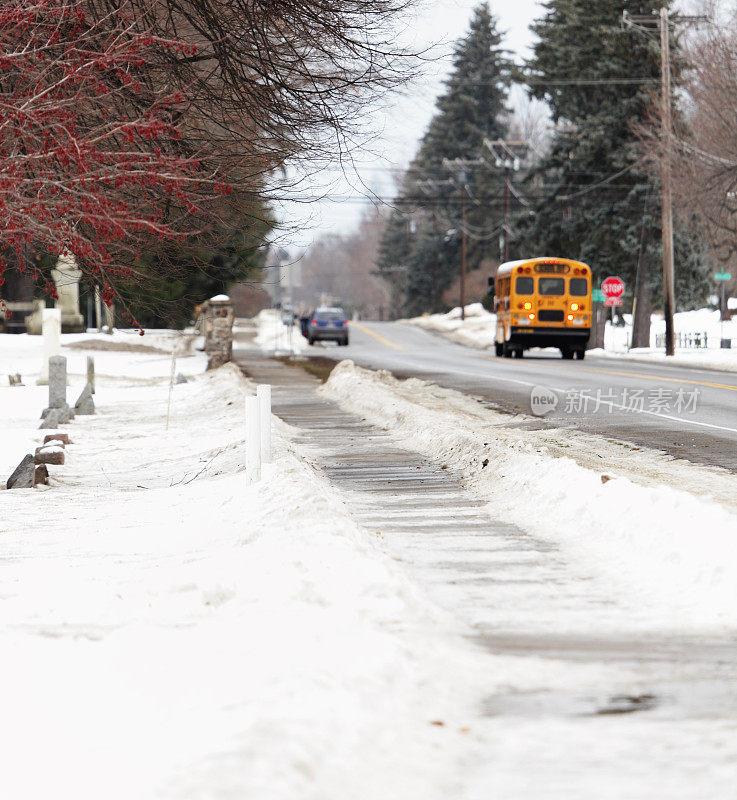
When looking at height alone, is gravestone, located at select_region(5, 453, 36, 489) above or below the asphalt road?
Result: below

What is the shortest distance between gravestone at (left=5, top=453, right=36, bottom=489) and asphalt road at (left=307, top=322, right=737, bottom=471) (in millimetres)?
6837

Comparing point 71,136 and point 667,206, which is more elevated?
point 667,206

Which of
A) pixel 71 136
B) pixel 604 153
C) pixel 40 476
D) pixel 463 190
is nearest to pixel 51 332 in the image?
pixel 40 476

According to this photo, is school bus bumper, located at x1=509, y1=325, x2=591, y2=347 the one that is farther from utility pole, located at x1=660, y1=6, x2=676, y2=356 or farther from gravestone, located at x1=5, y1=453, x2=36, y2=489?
gravestone, located at x1=5, y1=453, x2=36, y2=489

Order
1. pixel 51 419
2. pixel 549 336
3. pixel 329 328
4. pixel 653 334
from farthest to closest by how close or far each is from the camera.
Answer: pixel 653 334
pixel 329 328
pixel 549 336
pixel 51 419

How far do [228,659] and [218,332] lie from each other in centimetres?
2601

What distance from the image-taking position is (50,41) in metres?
6.67

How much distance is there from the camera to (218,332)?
98.7 feet

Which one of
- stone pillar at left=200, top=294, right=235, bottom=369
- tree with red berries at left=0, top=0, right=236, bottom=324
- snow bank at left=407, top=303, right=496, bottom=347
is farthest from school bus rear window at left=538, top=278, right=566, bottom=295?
tree with red berries at left=0, top=0, right=236, bottom=324

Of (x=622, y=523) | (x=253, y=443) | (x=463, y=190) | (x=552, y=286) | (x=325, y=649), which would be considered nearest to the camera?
(x=325, y=649)

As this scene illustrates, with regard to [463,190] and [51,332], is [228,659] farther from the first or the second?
[463,190]

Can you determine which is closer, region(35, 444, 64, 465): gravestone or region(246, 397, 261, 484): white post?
region(246, 397, 261, 484): white post

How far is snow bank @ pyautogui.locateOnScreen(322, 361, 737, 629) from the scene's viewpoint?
5.62 m

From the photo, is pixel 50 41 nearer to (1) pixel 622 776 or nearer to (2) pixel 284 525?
(2) pixel 284 525
